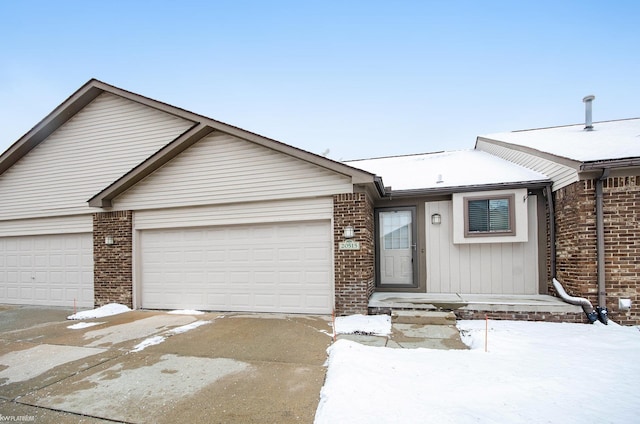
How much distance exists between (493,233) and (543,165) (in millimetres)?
1910

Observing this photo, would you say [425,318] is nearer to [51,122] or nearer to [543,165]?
[543,165]

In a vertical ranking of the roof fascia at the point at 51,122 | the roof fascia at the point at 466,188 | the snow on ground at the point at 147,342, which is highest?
the roof fascia at the point at 51,122

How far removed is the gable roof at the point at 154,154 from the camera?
21.6 ft

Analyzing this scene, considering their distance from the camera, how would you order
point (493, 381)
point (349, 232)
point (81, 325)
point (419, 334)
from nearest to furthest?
point (493, 381), point (419, 334), point (349, 232), point (81, 325)

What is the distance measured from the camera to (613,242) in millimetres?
5715

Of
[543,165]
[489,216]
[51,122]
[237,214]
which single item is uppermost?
[51,122]

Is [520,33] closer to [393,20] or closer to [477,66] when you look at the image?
[477,66]

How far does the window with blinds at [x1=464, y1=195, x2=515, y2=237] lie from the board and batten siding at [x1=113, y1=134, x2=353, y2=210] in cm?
304

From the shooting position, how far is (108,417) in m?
3.01

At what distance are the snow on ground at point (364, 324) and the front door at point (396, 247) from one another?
1875mm

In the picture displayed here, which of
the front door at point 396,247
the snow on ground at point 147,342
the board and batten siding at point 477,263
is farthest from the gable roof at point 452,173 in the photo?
the snow on ground at point 147,342

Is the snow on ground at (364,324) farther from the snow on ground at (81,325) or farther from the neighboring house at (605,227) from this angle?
the snow on ground at (81,325)

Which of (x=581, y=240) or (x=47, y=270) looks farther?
(x=47, y=270)

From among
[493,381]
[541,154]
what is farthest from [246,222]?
[541,154]
